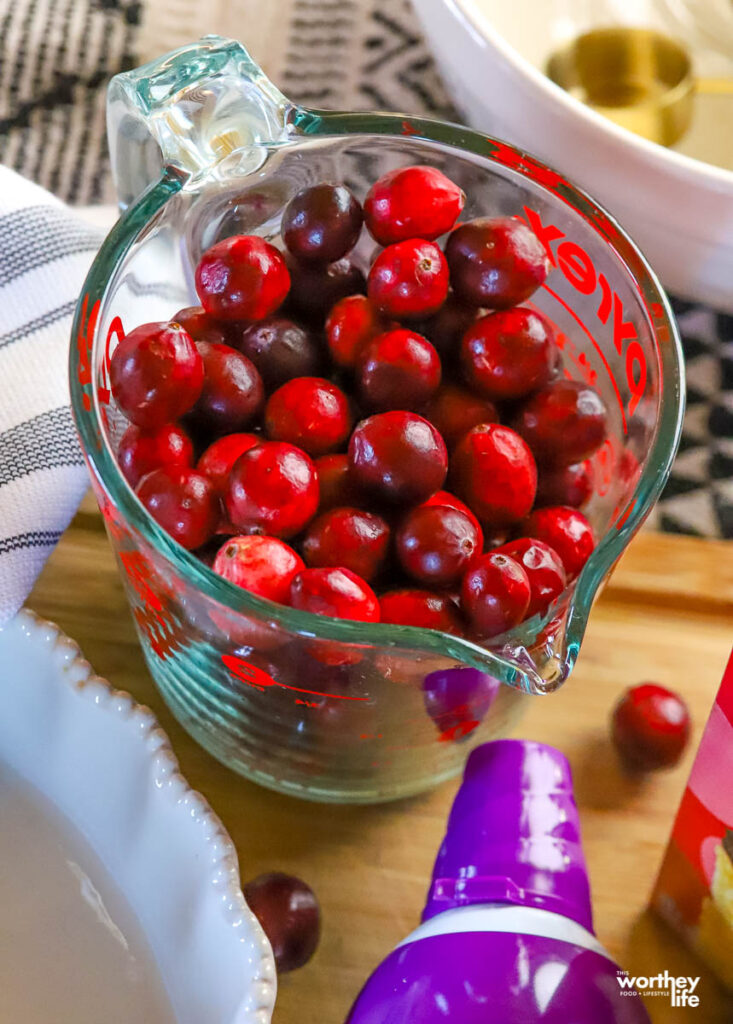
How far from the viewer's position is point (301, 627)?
28cm

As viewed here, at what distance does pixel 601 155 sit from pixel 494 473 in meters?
0.20

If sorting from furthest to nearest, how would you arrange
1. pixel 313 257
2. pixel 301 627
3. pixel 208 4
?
pixel 208 4 < pixel 313 257 < pixel 301 627

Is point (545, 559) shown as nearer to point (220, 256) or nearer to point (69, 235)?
point (220, 256)

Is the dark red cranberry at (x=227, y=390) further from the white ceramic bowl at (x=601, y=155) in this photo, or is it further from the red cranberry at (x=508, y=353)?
the white ceramic bowl at (x=601, y=155)

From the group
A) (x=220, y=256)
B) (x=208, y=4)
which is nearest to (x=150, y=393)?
(x=220, y=256)

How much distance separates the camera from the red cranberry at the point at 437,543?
1.06 ft

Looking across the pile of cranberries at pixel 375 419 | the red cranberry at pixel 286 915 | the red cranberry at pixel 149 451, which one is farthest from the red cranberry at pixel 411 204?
the red cranberry at pixel 286 915

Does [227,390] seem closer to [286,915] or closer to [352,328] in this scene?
[352,328]

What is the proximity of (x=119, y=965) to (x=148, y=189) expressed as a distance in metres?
0.26

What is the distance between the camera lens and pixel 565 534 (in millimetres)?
356

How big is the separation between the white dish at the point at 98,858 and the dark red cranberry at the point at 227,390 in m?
0.09

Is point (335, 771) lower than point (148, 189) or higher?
lower

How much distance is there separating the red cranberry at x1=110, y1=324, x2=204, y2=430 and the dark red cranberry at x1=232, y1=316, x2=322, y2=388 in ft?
0.11

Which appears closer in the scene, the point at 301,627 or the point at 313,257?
the point at 301,627
